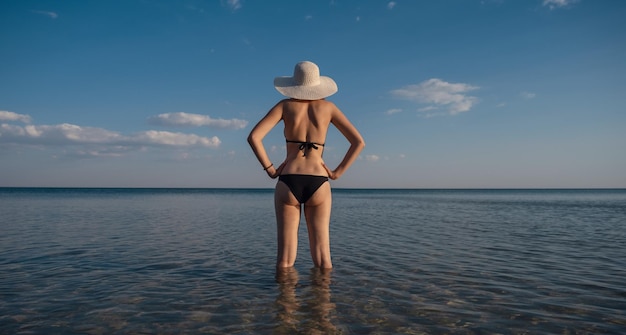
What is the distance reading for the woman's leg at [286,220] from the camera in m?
5.79

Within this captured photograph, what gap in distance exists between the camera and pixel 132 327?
439 centimetres

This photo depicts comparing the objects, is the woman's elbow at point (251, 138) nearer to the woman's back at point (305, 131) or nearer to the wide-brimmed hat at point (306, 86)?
the woman's back at point (305, 131)

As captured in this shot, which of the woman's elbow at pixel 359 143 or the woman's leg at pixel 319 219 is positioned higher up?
the woman's elbow at pixel 359 143

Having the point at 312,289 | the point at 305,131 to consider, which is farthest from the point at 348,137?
the point at 312,289

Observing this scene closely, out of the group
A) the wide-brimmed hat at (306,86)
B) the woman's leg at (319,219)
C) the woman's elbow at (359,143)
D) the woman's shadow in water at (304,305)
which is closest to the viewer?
the woman's shadow in water at (304,305)

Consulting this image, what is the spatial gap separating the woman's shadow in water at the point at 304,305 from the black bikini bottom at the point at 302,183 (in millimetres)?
1369

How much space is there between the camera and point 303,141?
5.79 metres

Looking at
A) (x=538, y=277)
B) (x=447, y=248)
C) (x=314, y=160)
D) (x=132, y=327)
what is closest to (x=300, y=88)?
(x=314, y=160)

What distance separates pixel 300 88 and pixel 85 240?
963cm

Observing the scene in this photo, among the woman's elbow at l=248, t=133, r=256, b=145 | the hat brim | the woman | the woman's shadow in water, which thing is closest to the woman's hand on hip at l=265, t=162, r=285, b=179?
the woman

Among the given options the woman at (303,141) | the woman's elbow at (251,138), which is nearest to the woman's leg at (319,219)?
the woman at (303,141)

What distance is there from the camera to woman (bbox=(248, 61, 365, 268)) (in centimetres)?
572

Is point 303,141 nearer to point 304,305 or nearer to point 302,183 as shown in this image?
point 302,183

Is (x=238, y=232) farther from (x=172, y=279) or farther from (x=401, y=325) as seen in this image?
(x=401, y=325)
